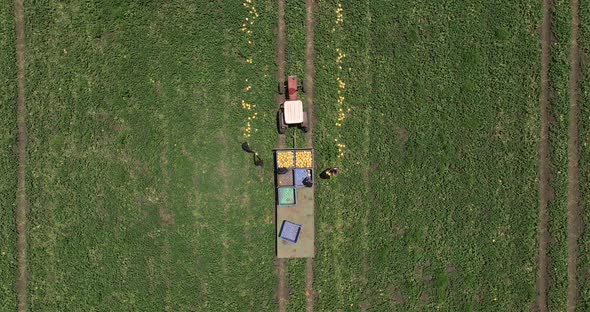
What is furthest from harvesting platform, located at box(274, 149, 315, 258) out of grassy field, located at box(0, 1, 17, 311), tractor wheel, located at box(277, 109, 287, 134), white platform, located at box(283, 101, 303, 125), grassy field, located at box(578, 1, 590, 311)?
grassy field, located at box(578, 1, 590, 311)

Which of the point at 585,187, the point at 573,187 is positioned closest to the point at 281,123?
the point at 573,187

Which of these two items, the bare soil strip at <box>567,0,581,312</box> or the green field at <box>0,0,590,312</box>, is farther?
the bare soil strip at <box>567,0,581,312</box>

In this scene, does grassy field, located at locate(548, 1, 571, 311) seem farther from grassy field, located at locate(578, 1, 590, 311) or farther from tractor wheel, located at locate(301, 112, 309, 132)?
tractor wheel, located at locate(301, 112, 309, 132)

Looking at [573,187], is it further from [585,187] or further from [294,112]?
[294,112]

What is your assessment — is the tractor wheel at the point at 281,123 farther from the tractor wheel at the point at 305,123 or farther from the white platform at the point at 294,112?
the tractor wheel at the point at 305,123

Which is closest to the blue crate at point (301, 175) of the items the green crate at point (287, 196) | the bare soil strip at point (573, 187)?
the green crate at point (287, 196)

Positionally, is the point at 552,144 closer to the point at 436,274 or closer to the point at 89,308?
the point at 436,274
